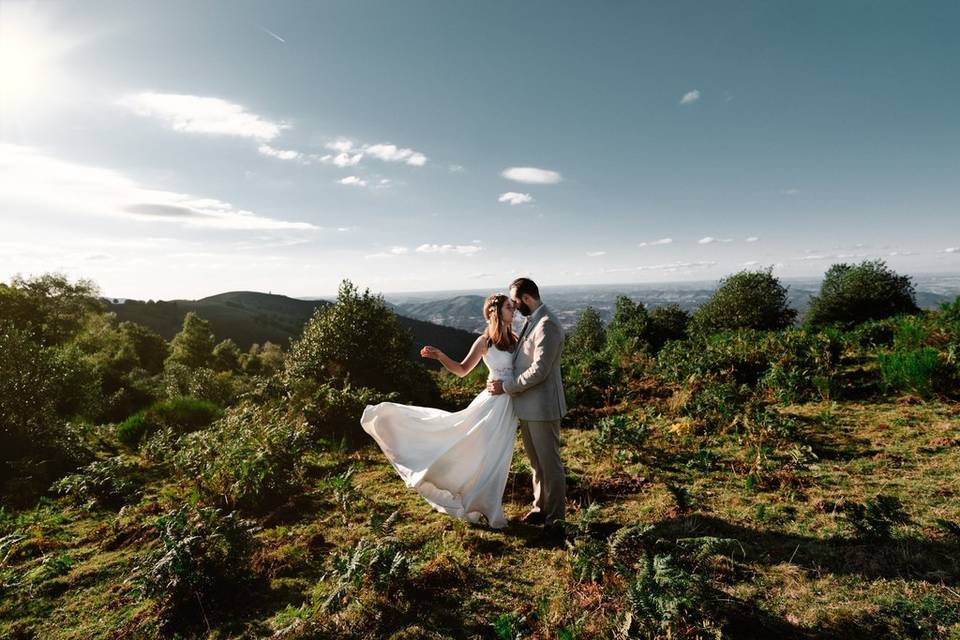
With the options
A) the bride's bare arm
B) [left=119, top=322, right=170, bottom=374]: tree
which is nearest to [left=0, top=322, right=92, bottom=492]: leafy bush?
the bride's bare arm

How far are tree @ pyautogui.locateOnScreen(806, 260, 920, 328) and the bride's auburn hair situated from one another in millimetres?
51670

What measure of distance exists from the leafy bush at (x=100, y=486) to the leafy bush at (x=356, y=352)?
4748 millimetres

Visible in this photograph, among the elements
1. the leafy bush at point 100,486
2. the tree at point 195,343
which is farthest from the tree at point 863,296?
the tree at point 195,343

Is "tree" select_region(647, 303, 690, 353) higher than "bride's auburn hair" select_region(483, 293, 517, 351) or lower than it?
lower

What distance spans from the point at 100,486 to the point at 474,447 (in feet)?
20.7

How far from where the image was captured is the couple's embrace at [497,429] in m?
4.70

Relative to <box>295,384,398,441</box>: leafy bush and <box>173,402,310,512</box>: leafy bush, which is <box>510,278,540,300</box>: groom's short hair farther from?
<box>295,384,398,441</box>: leafy bush

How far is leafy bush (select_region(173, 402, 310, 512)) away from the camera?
582 cm

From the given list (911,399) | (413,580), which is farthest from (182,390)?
(911,399)

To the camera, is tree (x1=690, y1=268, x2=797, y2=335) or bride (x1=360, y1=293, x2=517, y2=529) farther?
tree (x1=690, y1=268, x2=797, y2=335)

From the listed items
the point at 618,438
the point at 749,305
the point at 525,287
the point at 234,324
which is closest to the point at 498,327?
the point at 525,287

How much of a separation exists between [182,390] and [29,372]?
12.6 m

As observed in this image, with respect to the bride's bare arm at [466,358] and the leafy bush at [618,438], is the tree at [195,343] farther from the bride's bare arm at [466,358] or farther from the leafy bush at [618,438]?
the leafy bush at [618,438]

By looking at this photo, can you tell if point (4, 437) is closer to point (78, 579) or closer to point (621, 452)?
point (78, 579)
